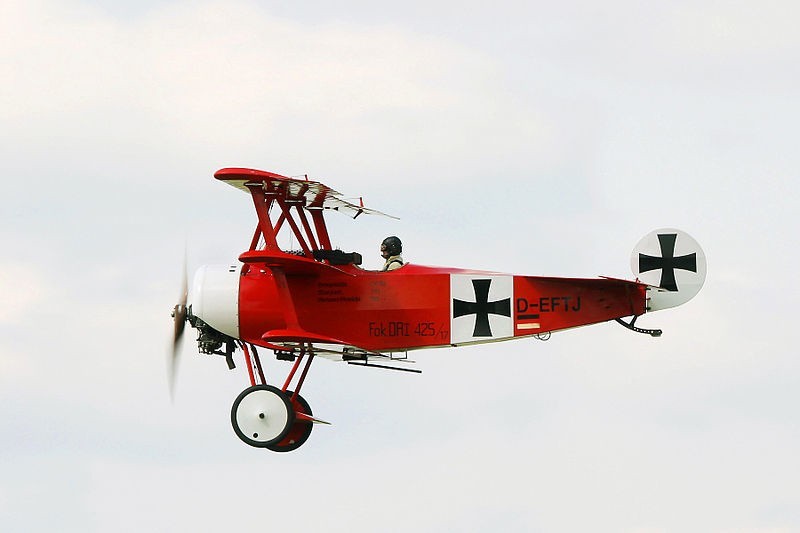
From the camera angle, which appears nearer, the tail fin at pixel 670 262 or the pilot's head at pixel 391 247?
the tail fin at pixel 670 262

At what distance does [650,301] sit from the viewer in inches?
789

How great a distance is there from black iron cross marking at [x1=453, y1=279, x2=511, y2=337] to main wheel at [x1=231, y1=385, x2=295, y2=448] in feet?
8.66

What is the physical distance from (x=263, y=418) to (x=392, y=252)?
291cm

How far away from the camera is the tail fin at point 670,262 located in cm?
1997

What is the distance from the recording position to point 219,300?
20.4 meters

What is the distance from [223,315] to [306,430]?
1990 mm

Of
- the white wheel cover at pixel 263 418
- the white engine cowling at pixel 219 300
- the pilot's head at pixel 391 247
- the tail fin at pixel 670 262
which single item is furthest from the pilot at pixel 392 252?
the tail fin at pixel 670 262

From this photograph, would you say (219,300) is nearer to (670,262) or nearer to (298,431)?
(298,431)

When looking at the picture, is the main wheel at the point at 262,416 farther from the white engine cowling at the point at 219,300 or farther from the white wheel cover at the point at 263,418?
the white engine cowling at the point at 219,300

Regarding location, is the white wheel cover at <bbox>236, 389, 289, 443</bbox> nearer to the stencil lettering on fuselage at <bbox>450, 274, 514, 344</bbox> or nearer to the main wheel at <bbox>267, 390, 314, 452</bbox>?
the main wheel at <bbox>267, 390, 314, 452</bbox>

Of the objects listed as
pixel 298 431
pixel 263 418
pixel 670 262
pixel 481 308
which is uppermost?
pixel 670 262

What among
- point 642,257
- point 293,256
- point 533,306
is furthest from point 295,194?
point 642,257

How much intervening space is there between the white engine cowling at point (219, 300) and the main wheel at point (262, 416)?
41.0 inches

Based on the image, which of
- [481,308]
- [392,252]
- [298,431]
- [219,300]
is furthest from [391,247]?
[298,431]
